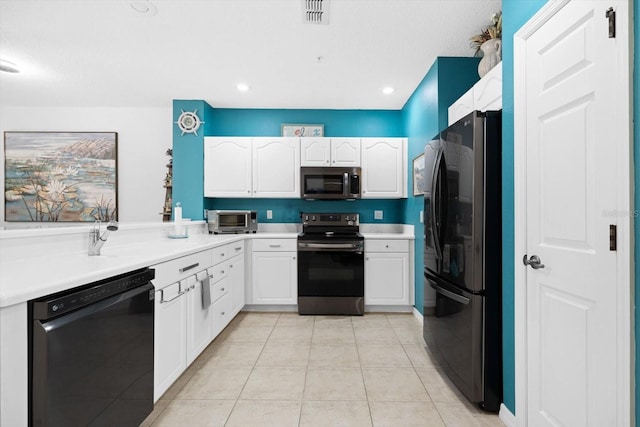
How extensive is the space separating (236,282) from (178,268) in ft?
4.74

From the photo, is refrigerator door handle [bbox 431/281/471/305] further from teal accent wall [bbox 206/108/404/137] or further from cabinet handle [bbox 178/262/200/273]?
teal accent wall [bbox 206/108/404/137]

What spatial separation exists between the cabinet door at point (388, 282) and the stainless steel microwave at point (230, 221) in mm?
1494

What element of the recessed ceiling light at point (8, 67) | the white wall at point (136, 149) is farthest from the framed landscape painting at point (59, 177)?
the recessed ceiling light at point (8, 67)

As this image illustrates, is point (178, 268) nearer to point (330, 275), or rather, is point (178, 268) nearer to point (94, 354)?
point (94, 354)

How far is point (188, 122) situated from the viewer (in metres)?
4.00

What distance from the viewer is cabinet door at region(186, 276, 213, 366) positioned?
2.14 m

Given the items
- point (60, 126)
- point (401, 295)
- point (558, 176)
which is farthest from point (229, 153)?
point (558, 176)

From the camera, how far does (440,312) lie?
225 centimetres

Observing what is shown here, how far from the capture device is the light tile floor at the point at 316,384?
180 centimetres

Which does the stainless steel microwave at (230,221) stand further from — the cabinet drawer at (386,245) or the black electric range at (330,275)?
the cabinet drawer at (386,245)

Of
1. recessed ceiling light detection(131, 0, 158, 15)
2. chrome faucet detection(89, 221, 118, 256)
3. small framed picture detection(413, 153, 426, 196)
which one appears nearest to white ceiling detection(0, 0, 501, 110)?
recessed ceiling light detection(131, 0, 158, 15)

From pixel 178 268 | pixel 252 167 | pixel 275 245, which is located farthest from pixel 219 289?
pixel 252 167

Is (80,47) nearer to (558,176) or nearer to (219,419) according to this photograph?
(219,419)

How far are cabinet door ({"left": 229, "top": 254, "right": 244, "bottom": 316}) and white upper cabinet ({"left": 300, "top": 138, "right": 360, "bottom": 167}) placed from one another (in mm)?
1474
